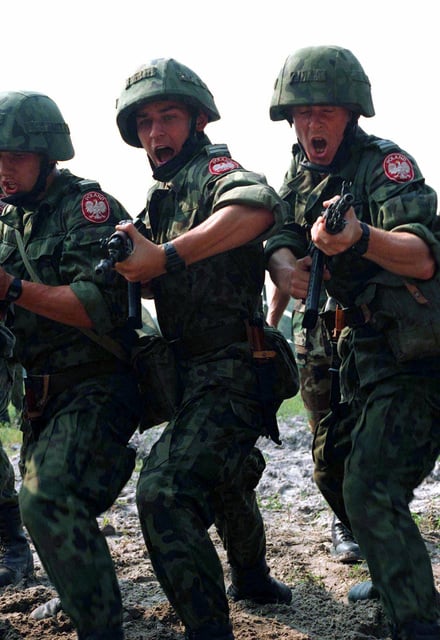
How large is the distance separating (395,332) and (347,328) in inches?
18.7

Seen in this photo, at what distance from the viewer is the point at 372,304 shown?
5.68 m

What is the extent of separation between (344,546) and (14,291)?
293 centimetres

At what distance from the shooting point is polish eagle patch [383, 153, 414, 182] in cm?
567

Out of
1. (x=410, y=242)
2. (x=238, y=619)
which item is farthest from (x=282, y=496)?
(x=410, y=242)

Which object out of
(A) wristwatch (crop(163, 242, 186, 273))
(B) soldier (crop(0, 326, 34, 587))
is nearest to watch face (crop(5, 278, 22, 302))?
(A) wristwatch (crop(163, 242, 186, 273))

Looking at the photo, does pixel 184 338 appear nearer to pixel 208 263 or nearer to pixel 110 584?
pixel 208 263

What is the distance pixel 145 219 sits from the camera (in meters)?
6.37

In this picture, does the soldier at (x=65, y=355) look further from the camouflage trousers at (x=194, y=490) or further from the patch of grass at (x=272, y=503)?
the patch of grass at (x=272, y=503)

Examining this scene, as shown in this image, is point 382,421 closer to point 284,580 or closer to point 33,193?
point 284,580

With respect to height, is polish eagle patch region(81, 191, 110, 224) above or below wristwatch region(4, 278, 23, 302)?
above

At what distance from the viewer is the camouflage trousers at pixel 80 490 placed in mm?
5504

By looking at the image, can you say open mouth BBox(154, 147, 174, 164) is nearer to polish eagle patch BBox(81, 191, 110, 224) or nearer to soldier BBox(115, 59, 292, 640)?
soldier BBox(115, 59, 292, 640)

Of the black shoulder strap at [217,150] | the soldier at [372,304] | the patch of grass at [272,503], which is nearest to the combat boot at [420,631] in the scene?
the soldier at [372,304]

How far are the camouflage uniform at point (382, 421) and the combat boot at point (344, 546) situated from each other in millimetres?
1324
